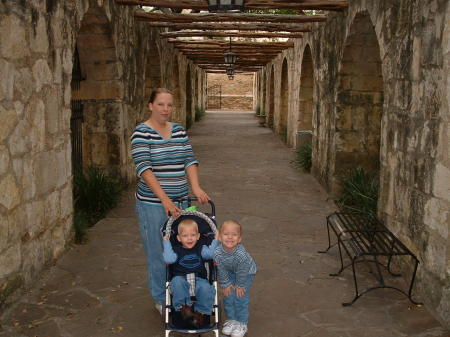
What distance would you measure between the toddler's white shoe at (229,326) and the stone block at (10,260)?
159 centimetres

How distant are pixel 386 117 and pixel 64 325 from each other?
3463 millimetres

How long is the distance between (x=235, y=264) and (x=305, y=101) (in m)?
9.52

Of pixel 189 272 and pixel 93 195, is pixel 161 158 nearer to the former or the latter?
pixel 189 272

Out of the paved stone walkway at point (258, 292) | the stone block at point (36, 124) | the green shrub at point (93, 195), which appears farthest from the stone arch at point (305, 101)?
the stone block at point (36, 124)

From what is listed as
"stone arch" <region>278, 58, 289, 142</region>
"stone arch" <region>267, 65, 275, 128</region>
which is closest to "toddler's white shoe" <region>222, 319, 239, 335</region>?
"stone arch" <region>278, 58, 289, 142</region>

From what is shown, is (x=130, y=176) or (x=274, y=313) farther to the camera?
(x=130, y=176)

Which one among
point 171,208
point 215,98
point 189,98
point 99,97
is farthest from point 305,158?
point 215,98

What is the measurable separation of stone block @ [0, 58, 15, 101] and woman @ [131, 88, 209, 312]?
99 cm

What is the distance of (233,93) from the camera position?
36781mm

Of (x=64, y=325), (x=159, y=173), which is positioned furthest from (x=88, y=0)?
(x=64, y=325)

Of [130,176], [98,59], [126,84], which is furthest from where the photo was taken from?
[130,176]

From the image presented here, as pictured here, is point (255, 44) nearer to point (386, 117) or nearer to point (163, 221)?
point (386, 117)

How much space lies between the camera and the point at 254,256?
5.04 metres

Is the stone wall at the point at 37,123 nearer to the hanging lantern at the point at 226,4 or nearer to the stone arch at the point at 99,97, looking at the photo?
the stone arch at the point at 99,97
